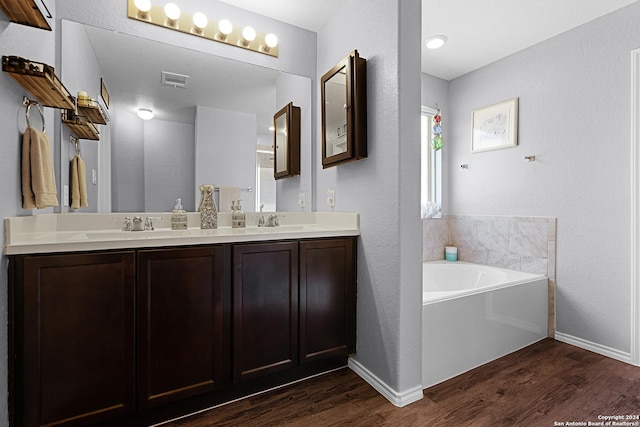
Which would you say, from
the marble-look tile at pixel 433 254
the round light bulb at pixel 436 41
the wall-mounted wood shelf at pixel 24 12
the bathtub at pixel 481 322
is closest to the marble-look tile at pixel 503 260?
the bathtub at pixel 481 322

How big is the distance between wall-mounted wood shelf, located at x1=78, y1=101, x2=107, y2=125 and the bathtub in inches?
82.0

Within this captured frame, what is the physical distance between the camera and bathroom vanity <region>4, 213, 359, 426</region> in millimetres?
1217

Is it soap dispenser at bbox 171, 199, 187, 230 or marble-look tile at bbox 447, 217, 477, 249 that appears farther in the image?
marble-look tile at bbox 447, 217, 477, 249

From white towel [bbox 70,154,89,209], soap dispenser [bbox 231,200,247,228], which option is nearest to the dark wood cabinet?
soap dispenser [bbox 231,200,247,228]

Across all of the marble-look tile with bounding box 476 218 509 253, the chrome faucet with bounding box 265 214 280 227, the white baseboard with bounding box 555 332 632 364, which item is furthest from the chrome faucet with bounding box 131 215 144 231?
the white baseboard with bounding box 555 332 632 364

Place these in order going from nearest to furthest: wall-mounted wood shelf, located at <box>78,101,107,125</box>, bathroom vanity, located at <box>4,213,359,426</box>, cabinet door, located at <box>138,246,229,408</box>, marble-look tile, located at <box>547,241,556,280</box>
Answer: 1. bathroom vanity, located at <box>4,213,359,426</box>
2. cabinet door, located at <box>138,246,229,408</box>
3. wall-mounted wood shelf, located at <box>78,101,107,125</box>
4. marble-look tile, located at <box>547,241,556,280</box>

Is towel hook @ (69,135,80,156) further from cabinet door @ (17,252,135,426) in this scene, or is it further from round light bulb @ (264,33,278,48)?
round light bulb @ (264,33,278,48)

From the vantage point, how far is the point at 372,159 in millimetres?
1867

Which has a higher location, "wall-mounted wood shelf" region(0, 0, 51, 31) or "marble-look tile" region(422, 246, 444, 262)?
"wall-mounted wood shelf" region(0, 0, 51, 31)

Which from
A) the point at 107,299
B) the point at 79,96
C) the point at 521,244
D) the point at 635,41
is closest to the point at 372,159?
the point at 107,299

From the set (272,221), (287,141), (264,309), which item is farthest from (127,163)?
(264,309)

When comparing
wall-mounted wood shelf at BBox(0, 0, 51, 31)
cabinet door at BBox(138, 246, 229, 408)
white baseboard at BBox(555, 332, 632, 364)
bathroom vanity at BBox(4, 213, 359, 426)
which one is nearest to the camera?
wall-mounted wood shelf at BBox(0, 0, 51, 31)

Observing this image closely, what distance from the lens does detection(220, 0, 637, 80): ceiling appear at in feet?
6.90

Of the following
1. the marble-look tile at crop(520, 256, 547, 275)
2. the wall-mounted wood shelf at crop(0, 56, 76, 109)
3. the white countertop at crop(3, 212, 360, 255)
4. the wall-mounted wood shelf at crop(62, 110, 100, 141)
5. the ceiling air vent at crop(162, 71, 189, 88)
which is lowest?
the marble-look tile at crop(520, 256, 547, 275)
